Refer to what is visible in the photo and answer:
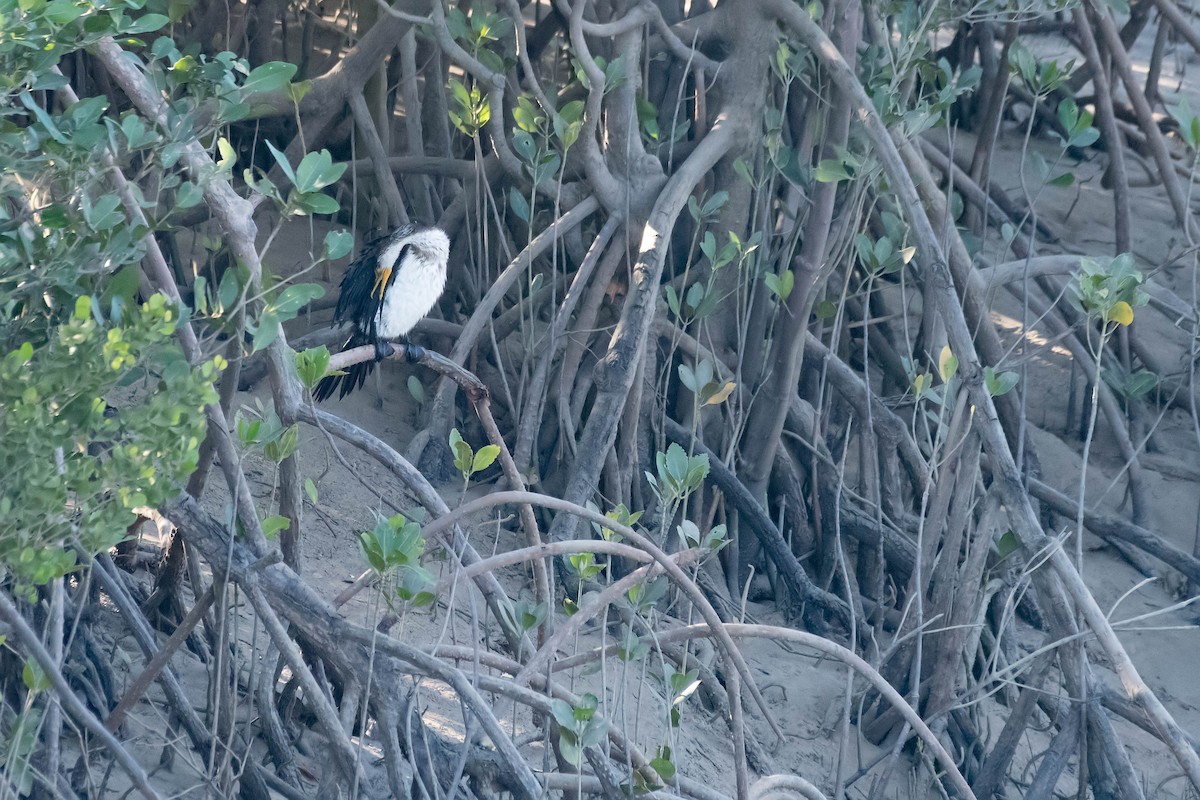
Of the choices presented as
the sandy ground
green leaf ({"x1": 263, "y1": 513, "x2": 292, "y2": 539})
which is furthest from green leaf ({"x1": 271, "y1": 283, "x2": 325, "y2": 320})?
the sandy ground

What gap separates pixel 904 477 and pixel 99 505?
313 cm

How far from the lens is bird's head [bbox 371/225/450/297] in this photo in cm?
338

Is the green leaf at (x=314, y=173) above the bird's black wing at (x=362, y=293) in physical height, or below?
above

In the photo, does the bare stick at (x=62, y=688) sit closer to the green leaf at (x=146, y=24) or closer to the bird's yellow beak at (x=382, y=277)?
the green leaf at (x=146, y=24)

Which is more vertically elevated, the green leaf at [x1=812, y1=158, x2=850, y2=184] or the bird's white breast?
the green leaf at [x1=812, y1=158, x2=850, y2=184]

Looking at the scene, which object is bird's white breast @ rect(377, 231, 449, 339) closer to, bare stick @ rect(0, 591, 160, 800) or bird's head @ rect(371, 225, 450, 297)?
bird's head @ rect(371, 225, 450, 297)

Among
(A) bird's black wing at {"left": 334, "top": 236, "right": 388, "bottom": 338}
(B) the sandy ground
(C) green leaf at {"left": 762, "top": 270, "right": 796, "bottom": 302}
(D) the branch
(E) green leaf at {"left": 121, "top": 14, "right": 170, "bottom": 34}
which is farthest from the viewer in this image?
(A) bird's black wing at {"left": 334, "top": 236, "right": 388, "bottom": 338}

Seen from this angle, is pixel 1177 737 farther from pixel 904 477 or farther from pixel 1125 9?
pixel 1125 9

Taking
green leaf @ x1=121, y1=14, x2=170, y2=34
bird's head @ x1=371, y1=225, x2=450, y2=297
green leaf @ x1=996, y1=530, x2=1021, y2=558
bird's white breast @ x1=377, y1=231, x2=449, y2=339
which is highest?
green leaf @ x1=121, y1=14, x2=170, y2=34

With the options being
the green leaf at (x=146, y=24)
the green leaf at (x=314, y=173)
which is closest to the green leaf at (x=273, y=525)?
the green leaf at (x=314, y=173)

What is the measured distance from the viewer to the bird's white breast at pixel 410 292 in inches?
134

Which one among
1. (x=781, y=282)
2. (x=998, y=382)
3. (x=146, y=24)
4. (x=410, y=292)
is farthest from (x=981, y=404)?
(x=146, y=24)

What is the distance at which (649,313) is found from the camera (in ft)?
10.3

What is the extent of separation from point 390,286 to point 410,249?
13 cm
